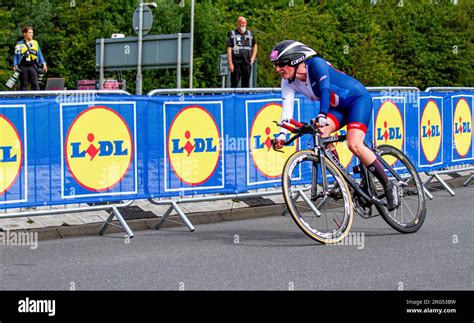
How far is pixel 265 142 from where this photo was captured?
39.7ft

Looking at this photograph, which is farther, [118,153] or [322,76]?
[118,153]

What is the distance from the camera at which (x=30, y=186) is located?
1009 cm

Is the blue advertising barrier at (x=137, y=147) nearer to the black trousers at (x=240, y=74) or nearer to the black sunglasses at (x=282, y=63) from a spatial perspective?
the black sunglasses at (x=282, y=63)

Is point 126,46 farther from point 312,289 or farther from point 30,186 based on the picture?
point 312,289

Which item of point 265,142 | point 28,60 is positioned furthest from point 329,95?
point 28,60

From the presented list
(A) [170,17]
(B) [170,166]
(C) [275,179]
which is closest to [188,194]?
(B) [170,166]

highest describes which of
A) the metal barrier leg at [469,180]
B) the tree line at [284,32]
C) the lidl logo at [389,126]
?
the tree line at [284,32]

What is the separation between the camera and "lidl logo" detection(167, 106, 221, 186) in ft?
36.4

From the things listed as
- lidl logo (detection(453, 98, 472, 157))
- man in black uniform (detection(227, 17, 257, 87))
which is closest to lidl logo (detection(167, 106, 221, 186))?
lidl logo (detection(453, 98, 472, 157))

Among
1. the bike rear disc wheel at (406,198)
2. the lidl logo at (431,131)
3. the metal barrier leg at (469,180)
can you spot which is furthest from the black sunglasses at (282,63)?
the metal barrier leg at (469,180)

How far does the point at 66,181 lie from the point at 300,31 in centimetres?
4209

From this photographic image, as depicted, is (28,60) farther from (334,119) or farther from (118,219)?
(334,119)

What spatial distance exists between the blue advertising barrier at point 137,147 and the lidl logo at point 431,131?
1.62 meters

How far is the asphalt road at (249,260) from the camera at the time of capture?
24.0 feet
